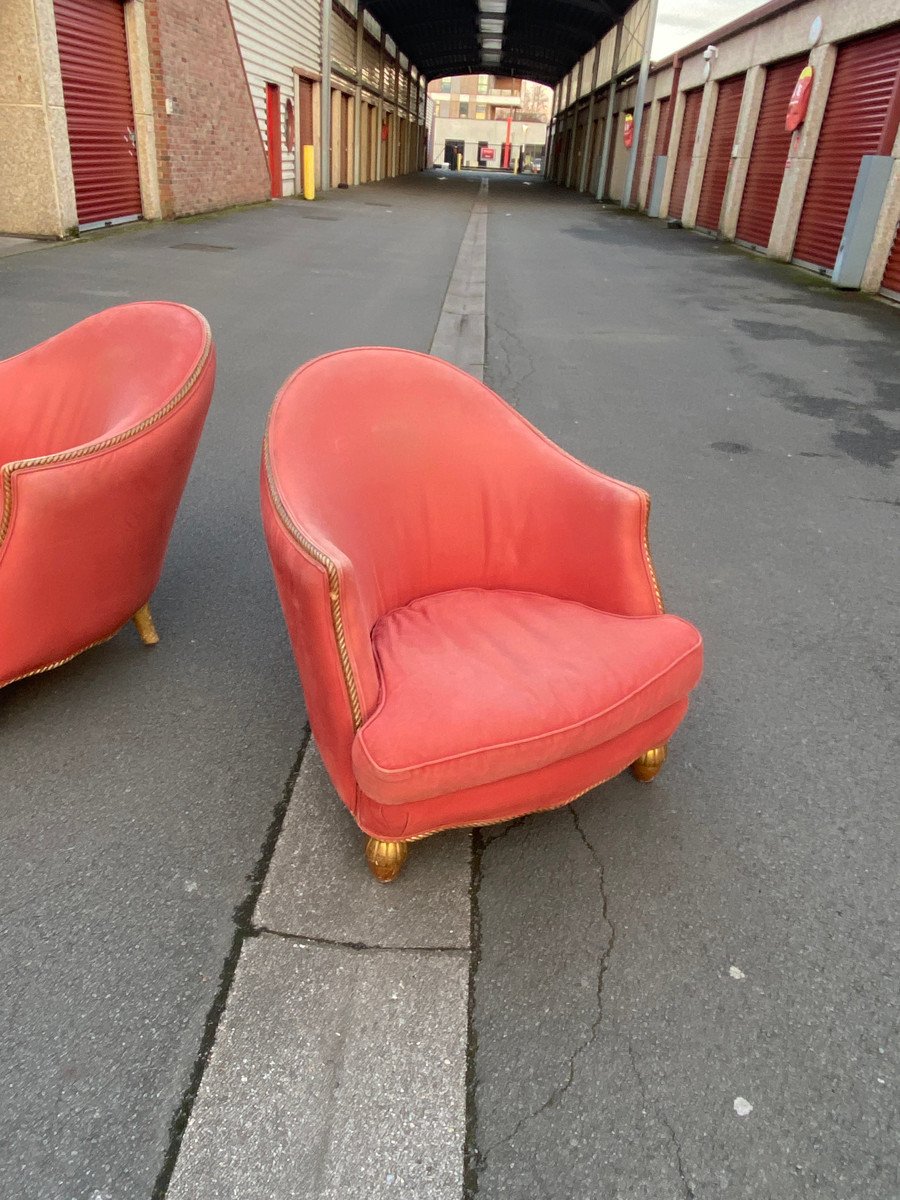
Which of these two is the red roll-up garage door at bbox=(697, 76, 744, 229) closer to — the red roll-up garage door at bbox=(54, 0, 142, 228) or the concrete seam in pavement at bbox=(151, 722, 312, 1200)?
the red roll-up garage door at bbox=(54, 0, 142, 228)

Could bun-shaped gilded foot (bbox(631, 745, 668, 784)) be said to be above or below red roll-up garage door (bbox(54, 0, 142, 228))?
below

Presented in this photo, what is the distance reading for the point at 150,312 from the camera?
2.80m

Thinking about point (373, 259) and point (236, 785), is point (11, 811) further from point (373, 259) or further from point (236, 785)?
point (373, 259)

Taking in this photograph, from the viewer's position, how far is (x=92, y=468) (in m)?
2.22

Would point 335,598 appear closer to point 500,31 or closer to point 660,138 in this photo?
point 660,138

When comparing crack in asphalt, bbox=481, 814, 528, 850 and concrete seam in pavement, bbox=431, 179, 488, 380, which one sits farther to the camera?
concrete seam in pavement, bbox=431, 179, 488, 380

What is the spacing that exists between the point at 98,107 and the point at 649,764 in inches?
545

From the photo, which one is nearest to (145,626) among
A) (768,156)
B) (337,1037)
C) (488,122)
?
(337,1037)

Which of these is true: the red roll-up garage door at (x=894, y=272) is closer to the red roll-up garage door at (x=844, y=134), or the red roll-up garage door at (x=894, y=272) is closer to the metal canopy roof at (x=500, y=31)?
the red roll-up garage door at (x=844, y=134)

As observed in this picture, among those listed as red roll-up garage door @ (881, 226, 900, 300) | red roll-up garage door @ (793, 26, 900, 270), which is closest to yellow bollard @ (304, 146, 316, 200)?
red roll-up garage door @ (793, 26, 900, 270)

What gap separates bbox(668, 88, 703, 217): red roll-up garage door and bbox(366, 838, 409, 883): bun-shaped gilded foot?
73.0ft

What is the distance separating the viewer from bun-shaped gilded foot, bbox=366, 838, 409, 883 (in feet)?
6.37

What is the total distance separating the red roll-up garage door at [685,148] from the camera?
20.6 metres

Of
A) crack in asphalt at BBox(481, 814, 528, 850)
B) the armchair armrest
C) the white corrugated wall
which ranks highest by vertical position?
the white corrugated wall
